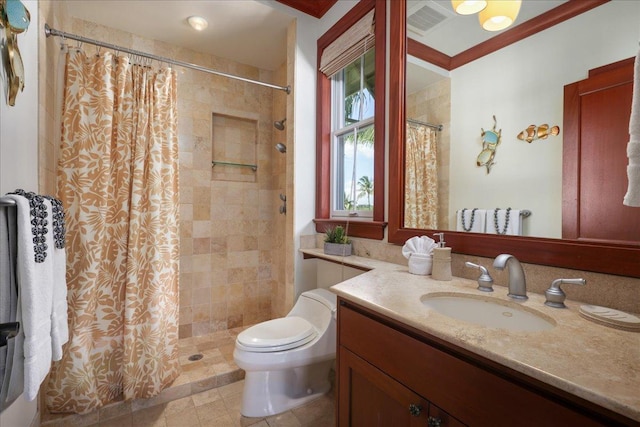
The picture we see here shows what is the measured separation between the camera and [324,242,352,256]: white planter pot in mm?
1747

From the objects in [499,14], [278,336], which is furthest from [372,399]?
[499,14]

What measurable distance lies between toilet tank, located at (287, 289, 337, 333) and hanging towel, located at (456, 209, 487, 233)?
32.6 inches

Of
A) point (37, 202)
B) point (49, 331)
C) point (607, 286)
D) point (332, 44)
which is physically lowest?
point (49, 331)

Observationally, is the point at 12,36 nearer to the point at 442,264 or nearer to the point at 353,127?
the point at 353,127

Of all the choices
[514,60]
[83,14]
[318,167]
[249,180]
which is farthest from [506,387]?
[83,14]

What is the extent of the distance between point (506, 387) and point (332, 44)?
2.14 meters

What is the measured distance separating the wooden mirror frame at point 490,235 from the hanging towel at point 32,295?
1.44 meters

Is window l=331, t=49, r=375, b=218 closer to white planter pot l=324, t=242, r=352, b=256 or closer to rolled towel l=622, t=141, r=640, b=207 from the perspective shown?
white planter pot l=324, t=242, r=352, b=256

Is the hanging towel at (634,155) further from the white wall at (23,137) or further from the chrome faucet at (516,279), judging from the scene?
the white wall at (23,137)

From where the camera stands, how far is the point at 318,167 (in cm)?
216

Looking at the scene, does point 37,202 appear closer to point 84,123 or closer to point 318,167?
point 84,123

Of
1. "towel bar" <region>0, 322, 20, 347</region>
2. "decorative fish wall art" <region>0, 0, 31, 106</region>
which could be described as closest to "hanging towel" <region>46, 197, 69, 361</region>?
"towel bar" <region>0, 322, 20, 347</region>

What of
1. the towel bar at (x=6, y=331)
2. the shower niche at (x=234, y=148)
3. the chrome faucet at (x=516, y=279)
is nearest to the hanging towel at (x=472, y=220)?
the chrome faucet at (x=516, y=279)

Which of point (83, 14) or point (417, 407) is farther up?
point (83, 14)
